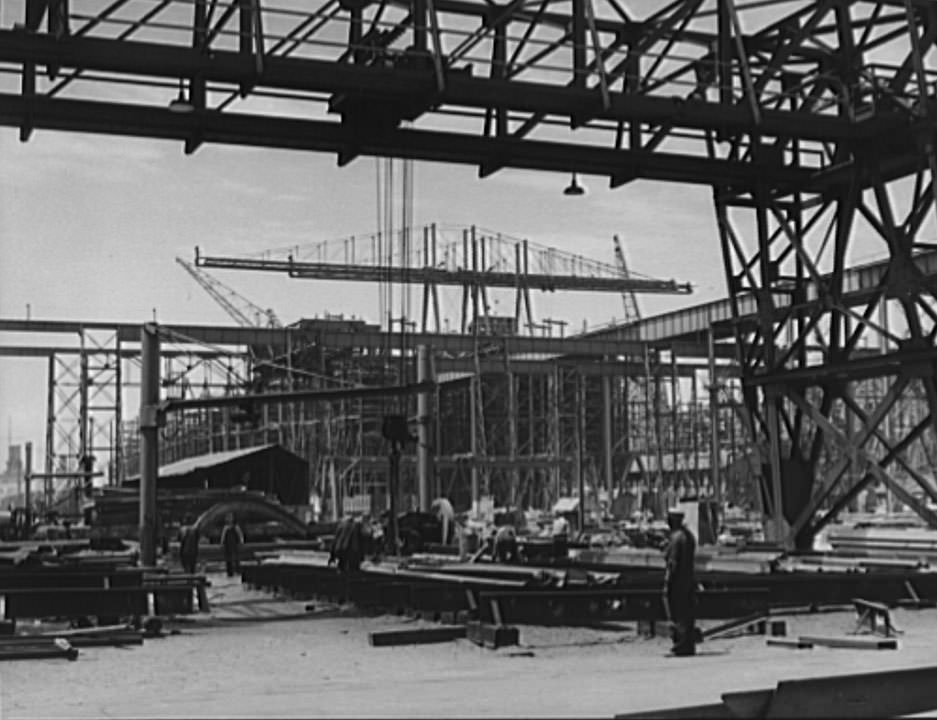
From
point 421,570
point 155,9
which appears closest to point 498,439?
point 421,570

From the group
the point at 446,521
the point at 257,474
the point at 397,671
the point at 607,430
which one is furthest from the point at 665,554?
the point at 607,430

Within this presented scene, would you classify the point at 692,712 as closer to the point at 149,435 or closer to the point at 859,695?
the point at 859,695

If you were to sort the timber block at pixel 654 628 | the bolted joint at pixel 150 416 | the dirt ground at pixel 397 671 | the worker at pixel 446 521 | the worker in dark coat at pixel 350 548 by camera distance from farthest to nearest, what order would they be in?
the worker at pixel 446 521 < the bolted joint at pixel 150 416 < the worker in dark coat at pixel 350 548 < the timber block at pixel 654 628 < the dirt ground at pixel 397 671

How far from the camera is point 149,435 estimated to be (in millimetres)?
21281

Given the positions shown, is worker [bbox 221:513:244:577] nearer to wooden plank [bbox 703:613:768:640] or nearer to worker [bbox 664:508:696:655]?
wooden plank [bbox 703:613:768:640]

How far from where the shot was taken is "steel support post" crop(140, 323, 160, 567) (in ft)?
69.8

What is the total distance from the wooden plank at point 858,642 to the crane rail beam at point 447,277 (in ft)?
218

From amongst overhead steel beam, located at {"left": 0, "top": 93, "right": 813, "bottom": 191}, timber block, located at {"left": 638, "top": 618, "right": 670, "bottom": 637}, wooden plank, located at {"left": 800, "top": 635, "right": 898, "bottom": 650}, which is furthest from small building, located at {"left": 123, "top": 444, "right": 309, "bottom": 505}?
wooden plank, located at {"left": 800, "top": 635, "right": 898, "bottom": 650}

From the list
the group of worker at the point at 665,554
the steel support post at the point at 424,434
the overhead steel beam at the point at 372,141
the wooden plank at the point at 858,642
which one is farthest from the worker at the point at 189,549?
the wooden plank at the point at 858,642

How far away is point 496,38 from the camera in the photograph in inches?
747

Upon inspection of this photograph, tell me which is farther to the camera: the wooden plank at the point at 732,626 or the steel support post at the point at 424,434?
the steel support post at the point at 424,434

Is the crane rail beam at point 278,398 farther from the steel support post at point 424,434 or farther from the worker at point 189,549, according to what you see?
the steel support post at point 424,434

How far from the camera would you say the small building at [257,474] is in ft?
148

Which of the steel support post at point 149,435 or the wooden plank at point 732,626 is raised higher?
the steel support post at point 149,435
